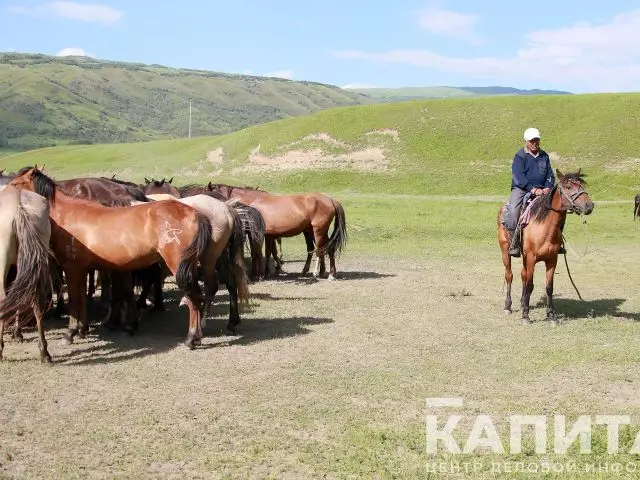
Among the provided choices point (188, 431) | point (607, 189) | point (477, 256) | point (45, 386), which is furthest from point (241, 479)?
point (607, 189)

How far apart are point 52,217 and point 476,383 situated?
23.1ft

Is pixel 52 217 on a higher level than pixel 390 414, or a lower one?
higher

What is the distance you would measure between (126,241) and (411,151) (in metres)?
44.6

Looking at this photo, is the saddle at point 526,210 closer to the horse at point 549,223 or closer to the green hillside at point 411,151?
the horse at point 549,223

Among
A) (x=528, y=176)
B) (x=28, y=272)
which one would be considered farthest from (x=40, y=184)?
(x=528, y=176)

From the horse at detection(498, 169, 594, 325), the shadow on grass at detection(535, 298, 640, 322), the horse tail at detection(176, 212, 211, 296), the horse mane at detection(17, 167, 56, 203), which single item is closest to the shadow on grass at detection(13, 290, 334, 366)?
the horse tail at detection(176, 212, 211, 296)

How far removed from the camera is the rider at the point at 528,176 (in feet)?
39.7

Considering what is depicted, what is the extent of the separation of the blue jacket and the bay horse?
6176 mm

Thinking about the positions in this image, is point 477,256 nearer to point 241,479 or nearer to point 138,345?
point 138,345

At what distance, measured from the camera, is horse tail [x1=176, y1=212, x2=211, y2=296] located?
9.43 metres

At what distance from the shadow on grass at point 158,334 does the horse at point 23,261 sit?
83 cm

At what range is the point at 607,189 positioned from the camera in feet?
136

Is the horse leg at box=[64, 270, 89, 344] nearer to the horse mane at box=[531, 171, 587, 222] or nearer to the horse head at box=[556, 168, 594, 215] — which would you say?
the horse mane at box=[531, 171, 587, 222]

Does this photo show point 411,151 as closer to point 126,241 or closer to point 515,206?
point 515,206
